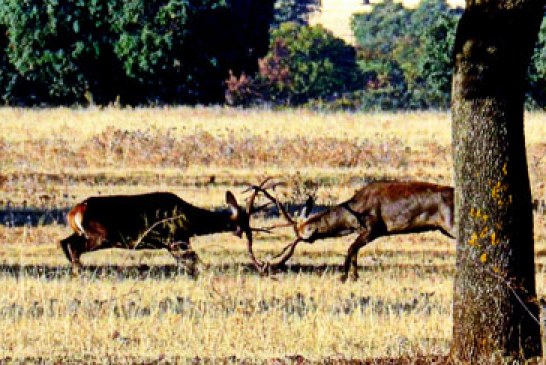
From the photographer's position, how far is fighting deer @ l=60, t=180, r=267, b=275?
55.6 ft

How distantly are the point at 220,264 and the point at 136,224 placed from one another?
1.25 m

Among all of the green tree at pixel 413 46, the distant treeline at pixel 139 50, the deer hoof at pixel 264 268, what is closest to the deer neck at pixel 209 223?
the deer hoof at pixel 264 268

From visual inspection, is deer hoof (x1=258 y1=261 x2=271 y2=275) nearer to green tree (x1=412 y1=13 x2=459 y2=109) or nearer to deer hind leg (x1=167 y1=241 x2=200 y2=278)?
deer hind leg (x1=167 y1=241 x2=200 y2=278)

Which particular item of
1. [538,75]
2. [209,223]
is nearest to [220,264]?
[209,223]

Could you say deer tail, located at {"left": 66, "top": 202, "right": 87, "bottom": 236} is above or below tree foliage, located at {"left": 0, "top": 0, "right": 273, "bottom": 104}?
below

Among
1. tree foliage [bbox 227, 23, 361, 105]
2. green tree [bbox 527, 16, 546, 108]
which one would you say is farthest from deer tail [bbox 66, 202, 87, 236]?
tree foliage [bbox 227, 23, 361, 105]

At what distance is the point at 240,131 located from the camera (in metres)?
38.7

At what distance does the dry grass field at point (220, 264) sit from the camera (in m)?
11.4

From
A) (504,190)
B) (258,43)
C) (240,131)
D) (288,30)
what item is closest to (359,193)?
(504,190)

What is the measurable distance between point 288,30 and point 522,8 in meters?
103

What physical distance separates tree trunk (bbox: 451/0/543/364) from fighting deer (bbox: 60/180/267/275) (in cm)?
691

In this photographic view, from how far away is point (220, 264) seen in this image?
58.5 ft

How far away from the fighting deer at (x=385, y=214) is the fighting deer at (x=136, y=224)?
0.89 metres

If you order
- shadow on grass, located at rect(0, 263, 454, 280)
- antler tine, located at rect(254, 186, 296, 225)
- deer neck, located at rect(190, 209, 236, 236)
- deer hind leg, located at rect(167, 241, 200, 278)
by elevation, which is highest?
antler tine, located at rect(254, 186, 296, 225)
